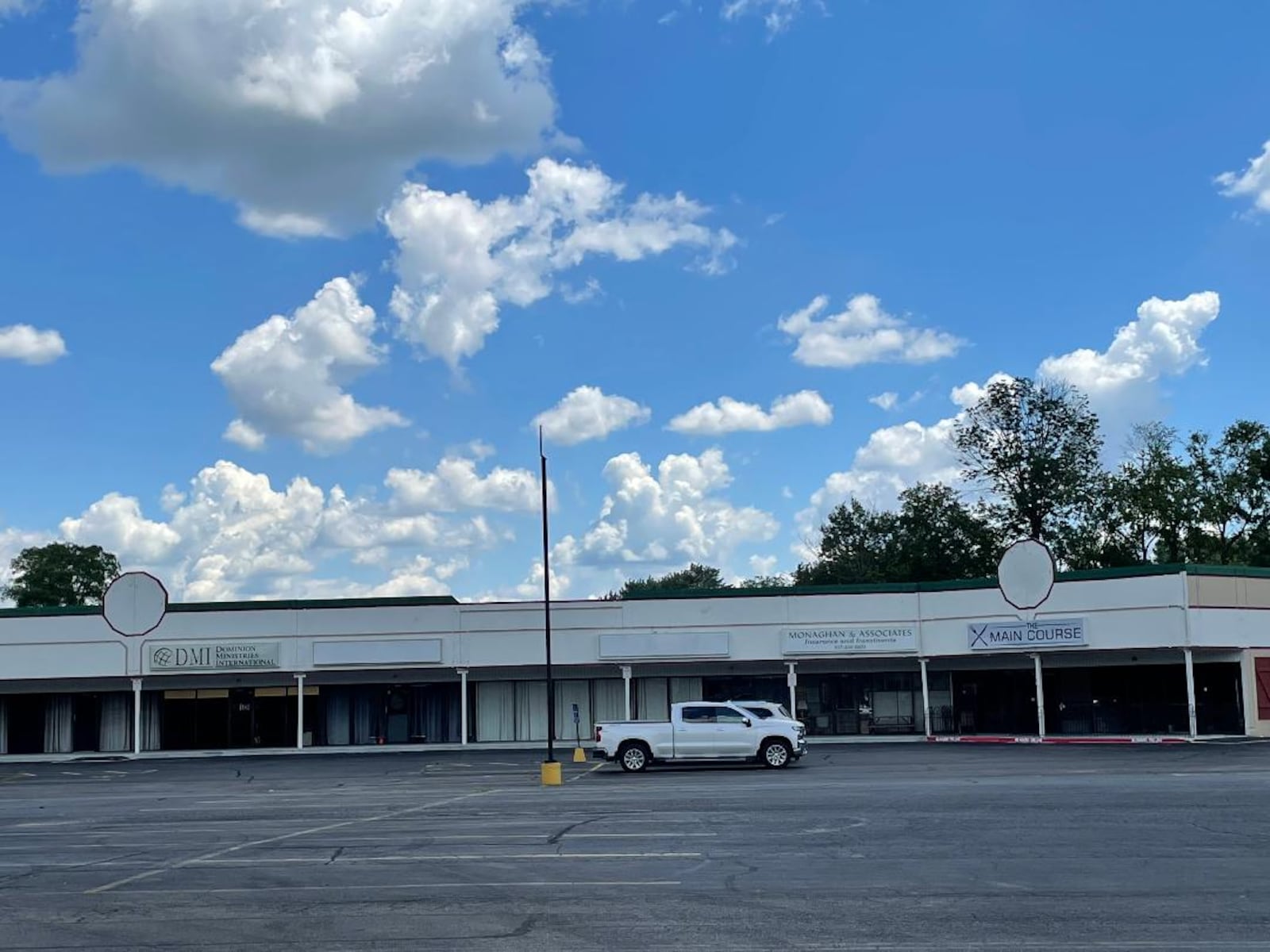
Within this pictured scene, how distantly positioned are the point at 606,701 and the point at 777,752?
1652 centimetres

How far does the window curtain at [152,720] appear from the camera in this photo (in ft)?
161

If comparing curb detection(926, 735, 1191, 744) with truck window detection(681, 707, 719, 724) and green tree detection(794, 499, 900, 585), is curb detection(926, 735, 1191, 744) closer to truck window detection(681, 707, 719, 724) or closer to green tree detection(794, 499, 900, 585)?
truck window detection(681, 707, 719, 724)

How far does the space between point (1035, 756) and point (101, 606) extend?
109ft

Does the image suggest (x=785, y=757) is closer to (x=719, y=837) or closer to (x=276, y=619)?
(x=719, y=837)

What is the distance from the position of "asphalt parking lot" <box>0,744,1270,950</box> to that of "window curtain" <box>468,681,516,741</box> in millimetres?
19215

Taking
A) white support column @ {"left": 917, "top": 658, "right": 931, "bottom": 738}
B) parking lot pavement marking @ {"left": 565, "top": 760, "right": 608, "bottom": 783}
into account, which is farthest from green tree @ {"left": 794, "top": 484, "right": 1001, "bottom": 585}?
parking lot pavement marking @ {"left": 565, "top": 760, "right": 608, "bottom": 783}

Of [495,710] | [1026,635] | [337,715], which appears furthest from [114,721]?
[1026,635]

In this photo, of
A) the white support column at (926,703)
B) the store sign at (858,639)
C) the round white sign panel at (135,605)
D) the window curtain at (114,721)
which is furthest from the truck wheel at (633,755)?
the window curtain at (114,721)

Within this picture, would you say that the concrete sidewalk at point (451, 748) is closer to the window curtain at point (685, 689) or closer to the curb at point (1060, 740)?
the curb at point (1060, 740)

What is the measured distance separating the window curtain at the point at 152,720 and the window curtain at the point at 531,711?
→ 13.8m

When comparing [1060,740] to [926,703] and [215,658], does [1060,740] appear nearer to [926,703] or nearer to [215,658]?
[926,703]

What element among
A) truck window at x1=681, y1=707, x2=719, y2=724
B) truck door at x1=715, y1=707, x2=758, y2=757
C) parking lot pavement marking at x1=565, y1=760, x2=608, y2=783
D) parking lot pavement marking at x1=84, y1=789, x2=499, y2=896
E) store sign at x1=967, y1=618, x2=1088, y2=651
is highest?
store sign at x1=967, y1=618, x2=1088, y2=651

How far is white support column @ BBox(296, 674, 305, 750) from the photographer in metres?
46.8

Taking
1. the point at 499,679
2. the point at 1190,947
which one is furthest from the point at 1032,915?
the point at 499,679
